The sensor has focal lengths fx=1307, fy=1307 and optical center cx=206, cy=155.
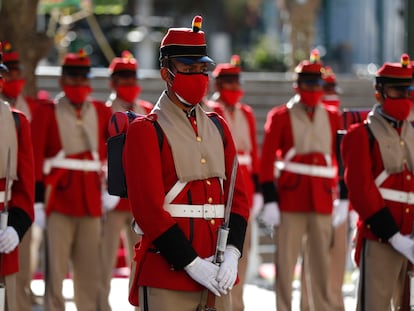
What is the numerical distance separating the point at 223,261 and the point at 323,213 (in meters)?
4.21

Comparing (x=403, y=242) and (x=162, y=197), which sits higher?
(x=162, y=197)

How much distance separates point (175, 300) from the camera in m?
6.44

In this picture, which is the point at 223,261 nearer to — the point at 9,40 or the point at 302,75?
the point at 302,75

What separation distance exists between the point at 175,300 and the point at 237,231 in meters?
0.49

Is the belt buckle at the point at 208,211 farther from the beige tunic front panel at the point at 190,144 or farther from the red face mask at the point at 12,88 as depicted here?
the red face mask at the point at 12,88

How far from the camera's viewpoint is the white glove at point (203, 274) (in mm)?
6320

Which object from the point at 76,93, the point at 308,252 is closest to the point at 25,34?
the point at 76,93

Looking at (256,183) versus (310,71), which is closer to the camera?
(310,71)

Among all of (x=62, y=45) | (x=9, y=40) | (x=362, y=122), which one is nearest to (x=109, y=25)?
(x=62, y=45)

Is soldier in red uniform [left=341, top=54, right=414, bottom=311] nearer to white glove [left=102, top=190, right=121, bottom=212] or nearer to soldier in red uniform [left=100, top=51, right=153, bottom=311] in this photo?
soldier in red uniform [left=100, top=51, right=153, bottom=311]

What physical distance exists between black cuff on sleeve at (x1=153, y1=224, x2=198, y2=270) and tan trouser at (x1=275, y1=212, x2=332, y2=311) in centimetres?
430

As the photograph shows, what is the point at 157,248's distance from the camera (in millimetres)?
6438

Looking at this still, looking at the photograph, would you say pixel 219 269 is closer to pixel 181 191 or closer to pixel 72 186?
pixel 181 191

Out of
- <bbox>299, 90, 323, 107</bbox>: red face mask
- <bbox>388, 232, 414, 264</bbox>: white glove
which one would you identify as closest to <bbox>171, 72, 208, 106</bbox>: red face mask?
<bbox>388, 232, 414, 264</bbox>: white glove
